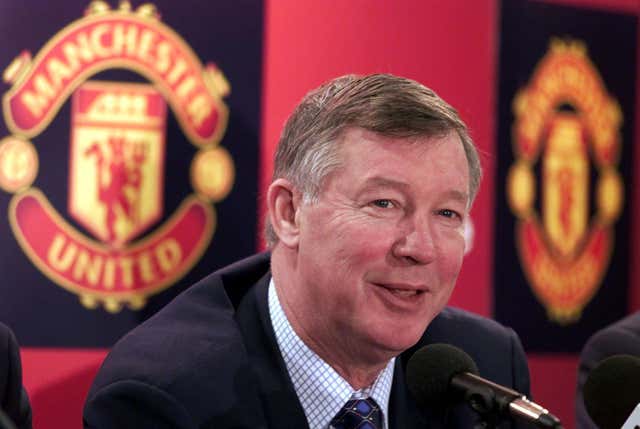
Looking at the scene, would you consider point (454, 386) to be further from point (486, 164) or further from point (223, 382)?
point (486, 164)

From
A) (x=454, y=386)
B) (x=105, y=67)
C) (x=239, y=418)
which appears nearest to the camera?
(x=454, y=386)

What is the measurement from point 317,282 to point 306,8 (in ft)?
4.23

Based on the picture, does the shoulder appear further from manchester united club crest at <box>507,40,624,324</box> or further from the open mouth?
manchester united club crest at <box>507,40,624,324</box>

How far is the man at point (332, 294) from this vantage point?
1.58m

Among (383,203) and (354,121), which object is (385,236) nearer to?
(383,203)

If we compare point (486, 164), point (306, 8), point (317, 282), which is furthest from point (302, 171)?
point (486, 164)

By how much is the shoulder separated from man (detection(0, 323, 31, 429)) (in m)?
0.35

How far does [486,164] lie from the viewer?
3.09m

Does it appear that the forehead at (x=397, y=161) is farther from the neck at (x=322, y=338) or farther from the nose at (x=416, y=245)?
the neck at (x=322, y=338)

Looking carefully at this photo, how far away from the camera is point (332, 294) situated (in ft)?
5.36

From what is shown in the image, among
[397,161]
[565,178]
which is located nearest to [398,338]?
[397,161]

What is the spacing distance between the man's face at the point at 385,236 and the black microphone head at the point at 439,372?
0.49 feet

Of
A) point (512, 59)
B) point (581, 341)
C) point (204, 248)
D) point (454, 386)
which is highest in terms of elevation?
point (512, 59)

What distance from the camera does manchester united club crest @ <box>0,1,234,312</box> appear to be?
2365 mm
